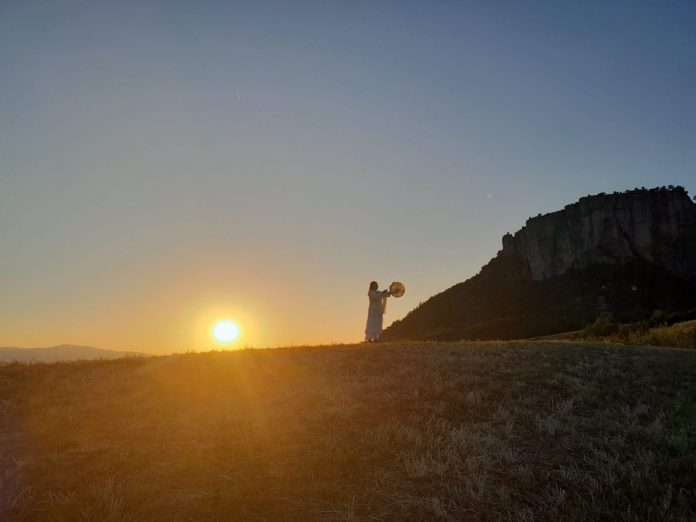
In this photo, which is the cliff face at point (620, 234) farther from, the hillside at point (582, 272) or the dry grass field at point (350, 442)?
the dry grass field at point (350, 442)

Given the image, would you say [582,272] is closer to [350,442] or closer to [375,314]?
[375,314]

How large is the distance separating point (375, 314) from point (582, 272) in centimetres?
12663

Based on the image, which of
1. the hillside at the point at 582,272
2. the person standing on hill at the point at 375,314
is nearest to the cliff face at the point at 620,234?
the hillside at the point at 582,272

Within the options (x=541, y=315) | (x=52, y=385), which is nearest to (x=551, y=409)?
(x=52, y=385)

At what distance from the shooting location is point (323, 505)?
5543 millimetres

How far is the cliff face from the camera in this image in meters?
129

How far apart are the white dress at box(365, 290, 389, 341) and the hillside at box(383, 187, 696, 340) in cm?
8382

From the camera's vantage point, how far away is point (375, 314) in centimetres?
2006

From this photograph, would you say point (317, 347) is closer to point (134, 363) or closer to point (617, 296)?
point (134, 363)

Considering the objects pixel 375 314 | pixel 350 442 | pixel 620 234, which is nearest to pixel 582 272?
pixel 620 234

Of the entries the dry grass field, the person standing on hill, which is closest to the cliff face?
the person standing on hill

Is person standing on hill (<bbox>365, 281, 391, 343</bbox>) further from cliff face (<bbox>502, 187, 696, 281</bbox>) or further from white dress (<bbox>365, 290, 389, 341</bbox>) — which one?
cliff face (<bbox>502, 187, 696, 281</bbox>)

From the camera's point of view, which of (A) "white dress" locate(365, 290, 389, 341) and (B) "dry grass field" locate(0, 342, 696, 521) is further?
(A) "white dress" locate(365, 290, 389, 341)

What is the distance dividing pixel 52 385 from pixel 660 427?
13.4m
